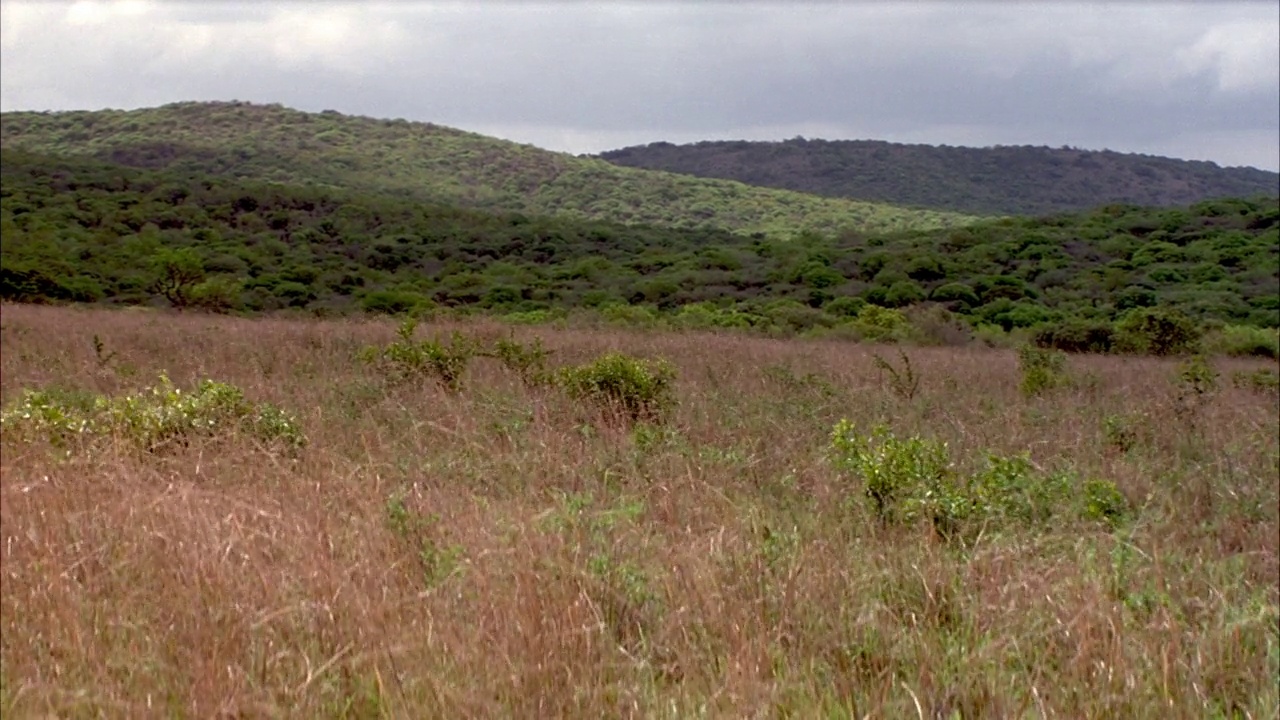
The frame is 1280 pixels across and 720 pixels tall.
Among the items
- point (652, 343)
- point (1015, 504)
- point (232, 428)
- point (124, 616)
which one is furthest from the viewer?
point (652, 343)

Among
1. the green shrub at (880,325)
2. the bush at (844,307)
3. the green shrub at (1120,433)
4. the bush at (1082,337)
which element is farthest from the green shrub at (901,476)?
the bush at (844,307)

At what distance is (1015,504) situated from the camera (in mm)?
5418

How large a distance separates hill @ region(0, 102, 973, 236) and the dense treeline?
17.0 m

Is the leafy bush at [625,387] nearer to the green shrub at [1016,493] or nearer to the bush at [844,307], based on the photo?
the green shrub at [1016,493]

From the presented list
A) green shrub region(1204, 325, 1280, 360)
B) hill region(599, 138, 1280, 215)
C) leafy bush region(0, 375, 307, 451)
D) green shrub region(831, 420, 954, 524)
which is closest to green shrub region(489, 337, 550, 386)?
leafy bush region(0, 375, 307, 451)

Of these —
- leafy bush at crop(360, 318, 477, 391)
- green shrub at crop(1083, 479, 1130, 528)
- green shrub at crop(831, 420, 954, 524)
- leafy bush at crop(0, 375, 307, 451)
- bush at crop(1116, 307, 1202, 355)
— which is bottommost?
bush at crop(1116, 307, 1202, 355)

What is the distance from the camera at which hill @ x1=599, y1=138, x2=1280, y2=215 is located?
268 ft

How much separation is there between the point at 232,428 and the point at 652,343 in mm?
8094

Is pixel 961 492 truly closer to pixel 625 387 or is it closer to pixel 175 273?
pixel 625 387

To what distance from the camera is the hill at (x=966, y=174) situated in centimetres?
8156

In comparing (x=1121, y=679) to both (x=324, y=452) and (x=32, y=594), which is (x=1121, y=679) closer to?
(x=32, y=594)

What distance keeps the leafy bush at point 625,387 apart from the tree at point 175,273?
803 inches

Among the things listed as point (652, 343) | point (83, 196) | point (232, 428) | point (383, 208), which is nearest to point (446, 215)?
point (383, 208)

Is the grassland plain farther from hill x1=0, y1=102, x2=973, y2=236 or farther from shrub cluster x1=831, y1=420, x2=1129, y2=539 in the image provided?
hill x1=0, y1=102, x2=973, y2=236
